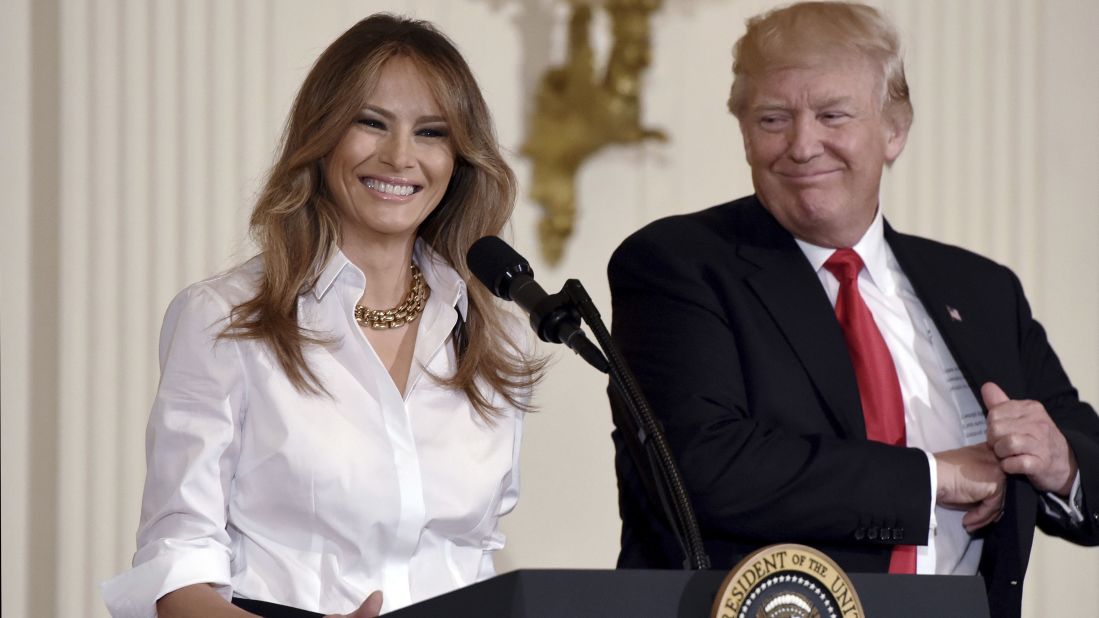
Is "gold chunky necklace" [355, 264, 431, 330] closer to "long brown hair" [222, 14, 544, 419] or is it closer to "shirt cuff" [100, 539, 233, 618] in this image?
"long brown hair" [222, 14, 544, 419]

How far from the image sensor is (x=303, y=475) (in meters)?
2.18

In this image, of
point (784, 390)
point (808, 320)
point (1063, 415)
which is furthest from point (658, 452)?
point (1063, 415)

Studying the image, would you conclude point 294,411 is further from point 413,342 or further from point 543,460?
point 543,460

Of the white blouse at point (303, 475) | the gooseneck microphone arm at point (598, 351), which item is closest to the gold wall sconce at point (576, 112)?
the white blouse at point (303, 475)

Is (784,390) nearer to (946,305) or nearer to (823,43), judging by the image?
A: (946,305)

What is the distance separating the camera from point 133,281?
10.8 ft

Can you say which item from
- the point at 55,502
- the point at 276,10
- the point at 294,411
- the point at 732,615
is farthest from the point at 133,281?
the point at 732,615

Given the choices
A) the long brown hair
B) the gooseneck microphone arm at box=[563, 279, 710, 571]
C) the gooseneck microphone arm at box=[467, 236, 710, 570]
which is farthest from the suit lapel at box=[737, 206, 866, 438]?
the gooseneck microphone arm at box=[563, 279, 710, 571]

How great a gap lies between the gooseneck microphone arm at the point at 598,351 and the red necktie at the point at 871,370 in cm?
81

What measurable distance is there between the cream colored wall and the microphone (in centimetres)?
140

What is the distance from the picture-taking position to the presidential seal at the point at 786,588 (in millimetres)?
1403

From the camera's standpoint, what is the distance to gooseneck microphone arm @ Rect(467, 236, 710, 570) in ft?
5.23

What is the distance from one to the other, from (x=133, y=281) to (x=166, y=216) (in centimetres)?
16

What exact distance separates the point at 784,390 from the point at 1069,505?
0.51m
